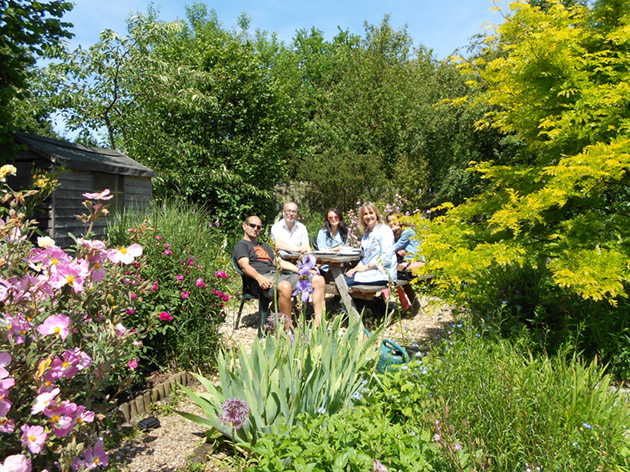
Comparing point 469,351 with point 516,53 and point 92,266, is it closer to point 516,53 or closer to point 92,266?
point 92,266

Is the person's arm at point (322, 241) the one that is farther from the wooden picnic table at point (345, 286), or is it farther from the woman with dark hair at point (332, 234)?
the wooden picnic table at point (345, 286)

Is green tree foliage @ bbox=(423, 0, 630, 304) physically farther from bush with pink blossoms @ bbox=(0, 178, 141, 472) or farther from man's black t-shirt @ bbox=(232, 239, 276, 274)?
bush with pink blossoms @ bbox=(0, 178, 141, 472)

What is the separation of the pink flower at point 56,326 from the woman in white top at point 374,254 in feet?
11.8

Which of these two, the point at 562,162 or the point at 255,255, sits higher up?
the point at 562,162

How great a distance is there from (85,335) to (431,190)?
13.9 meters

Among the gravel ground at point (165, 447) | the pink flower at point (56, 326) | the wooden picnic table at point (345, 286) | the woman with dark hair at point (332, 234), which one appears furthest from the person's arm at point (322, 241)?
the pink flower at point (56, 326)

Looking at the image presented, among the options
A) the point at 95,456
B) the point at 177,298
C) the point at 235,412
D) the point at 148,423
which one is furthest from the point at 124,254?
the point at 177,298

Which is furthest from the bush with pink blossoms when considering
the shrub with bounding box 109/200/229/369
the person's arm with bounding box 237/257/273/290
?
the person's arm with bounding box 237/257/273/290

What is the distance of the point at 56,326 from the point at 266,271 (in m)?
3.40

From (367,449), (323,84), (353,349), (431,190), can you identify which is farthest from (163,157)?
(323,84)

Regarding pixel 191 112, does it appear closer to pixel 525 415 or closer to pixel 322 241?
pixel 322 241

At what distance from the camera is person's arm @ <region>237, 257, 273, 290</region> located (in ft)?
14.9

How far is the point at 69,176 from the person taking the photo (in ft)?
23.8

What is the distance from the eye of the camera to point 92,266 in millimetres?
1586
